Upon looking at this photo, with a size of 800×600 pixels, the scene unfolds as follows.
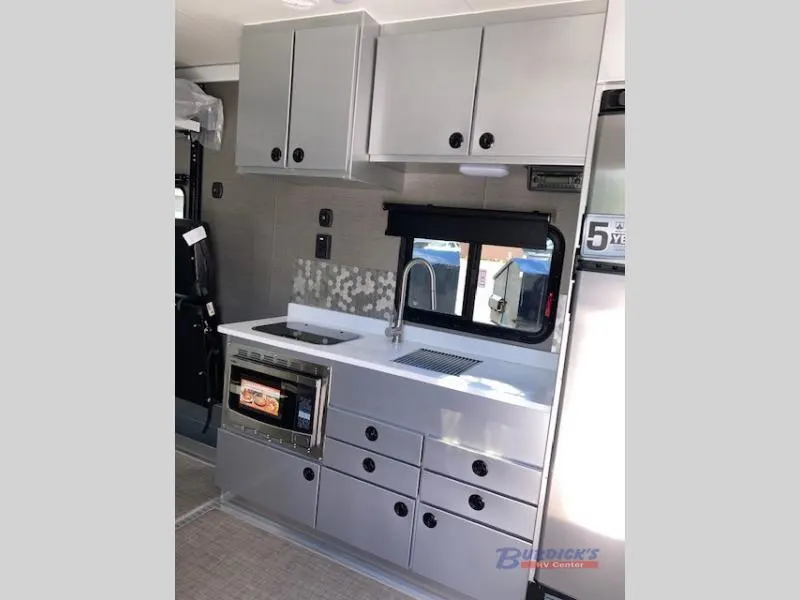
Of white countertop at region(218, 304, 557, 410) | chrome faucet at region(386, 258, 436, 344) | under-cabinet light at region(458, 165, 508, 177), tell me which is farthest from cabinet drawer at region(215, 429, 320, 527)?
under-cabinet light at region(458, 165, 508, 177)

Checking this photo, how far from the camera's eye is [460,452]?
1931 millimetres

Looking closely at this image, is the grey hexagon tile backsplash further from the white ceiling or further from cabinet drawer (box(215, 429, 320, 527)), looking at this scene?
the white ceiling

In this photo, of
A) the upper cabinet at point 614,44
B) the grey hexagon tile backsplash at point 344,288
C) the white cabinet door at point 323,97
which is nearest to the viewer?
the upper cabinet at point 614,44

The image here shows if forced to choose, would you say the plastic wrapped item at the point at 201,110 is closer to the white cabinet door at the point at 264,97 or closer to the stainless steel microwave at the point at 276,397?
the white cabinet door at the point at 264,97

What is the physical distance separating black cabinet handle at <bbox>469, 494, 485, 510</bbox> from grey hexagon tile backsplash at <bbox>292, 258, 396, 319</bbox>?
3.62 ft

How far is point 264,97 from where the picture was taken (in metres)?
2.43

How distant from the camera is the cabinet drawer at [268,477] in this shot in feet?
7.59

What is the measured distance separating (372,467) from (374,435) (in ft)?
0.48

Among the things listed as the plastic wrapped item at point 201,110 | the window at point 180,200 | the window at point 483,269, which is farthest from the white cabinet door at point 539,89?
the window at point 180,200

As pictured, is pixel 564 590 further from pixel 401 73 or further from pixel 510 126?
pixel 401 73

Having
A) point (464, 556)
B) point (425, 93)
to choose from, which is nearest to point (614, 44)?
point (425, 93)

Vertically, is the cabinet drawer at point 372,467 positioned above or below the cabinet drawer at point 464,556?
above

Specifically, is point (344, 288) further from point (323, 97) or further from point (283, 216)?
point (323, 97)

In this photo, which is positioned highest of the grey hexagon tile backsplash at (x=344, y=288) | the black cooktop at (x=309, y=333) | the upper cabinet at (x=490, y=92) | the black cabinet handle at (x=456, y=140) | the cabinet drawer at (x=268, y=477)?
the upper cabinet at (x=490, y=92)
